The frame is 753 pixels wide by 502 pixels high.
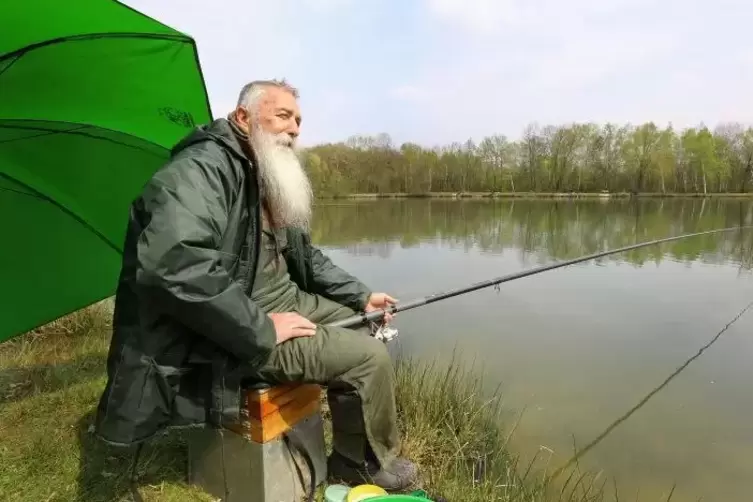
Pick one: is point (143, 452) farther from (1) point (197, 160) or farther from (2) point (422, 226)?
(2) point (422, 226)

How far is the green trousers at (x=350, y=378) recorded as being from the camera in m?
2.33

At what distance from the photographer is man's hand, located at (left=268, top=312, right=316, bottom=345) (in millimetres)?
2283

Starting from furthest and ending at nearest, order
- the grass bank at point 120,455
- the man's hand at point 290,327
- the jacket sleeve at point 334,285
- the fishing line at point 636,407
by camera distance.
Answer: the fishing line at point 636,407 < the jacket sleeve at point 334,285 < the grass bank at point 120,455 < the man's hand at point 290,327

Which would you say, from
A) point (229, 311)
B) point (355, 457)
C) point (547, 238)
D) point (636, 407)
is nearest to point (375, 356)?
point (355, 457)

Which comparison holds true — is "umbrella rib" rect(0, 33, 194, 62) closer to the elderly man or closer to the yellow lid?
the elderly man

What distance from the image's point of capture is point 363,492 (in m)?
2.43

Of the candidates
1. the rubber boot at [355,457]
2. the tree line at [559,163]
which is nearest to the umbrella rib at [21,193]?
the rubber boot at [355,457]

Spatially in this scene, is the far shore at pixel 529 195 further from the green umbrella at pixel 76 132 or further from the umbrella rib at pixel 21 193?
the umbrella rib at pixel 21 193

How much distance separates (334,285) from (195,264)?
1264 mm

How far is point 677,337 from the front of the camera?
7.07 m

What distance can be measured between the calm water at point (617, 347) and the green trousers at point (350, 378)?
87.1 inches

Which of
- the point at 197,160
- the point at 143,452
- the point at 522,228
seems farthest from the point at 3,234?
the point at 522,228

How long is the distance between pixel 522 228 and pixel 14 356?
2019 centimetres

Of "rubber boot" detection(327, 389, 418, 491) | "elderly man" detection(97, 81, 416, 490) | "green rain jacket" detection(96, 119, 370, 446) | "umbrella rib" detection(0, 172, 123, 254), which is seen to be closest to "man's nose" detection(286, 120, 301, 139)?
"elderly man" detection(97, 81, 416, 490)
